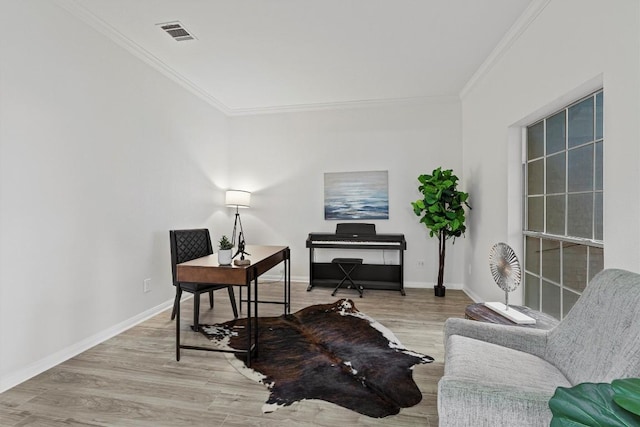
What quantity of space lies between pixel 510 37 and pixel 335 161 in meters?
2.76

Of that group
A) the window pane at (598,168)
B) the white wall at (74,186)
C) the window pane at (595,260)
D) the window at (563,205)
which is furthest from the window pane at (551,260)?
the white wall at (74,186)

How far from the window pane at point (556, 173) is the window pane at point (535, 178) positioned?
0.44ft

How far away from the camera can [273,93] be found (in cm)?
465

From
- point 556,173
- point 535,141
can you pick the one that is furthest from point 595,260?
point 535,141

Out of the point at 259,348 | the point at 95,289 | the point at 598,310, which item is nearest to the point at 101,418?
the point at 259,348

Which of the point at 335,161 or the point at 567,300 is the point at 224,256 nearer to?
the point at 567,300

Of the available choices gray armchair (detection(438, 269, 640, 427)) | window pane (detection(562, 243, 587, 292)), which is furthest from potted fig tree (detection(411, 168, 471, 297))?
gray armchair (detection(438, 269, 640, 427))

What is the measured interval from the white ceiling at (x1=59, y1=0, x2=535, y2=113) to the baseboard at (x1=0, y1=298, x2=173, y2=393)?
8.99ft

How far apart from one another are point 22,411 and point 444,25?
13.7ft

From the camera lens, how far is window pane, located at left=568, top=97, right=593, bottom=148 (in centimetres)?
221

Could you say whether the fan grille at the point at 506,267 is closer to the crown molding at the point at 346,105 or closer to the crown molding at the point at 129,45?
the crown molding at the point at 346,105

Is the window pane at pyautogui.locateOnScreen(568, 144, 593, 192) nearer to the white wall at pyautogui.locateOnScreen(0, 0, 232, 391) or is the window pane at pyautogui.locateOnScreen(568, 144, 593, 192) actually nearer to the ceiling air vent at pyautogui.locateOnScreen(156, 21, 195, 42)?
the ceiling air vent at pyautogui.locateOnScreen(156, 21, 195, 42)

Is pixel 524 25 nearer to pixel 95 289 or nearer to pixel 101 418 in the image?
pixel 101 418

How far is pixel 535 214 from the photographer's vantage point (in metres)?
3.00
